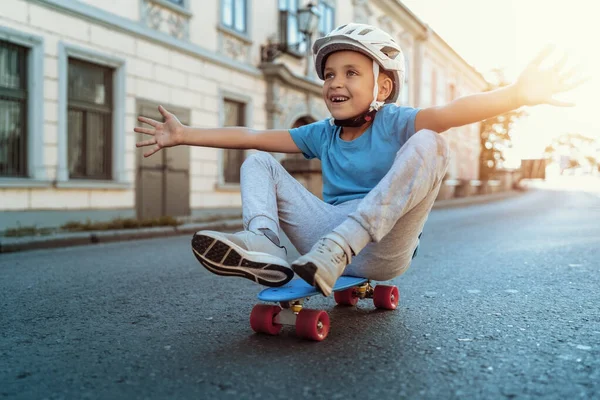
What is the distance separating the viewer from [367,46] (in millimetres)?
2635

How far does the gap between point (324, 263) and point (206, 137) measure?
1163 millimetres

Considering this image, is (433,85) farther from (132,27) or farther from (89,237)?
(89,237)

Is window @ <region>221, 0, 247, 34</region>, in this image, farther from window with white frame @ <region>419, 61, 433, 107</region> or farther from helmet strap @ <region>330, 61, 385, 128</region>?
window with white frame @ <region>419, 61, 433, 107</region>

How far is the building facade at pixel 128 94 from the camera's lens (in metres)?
8.22

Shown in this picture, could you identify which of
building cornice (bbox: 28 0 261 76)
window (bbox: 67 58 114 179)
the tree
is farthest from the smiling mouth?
the tree

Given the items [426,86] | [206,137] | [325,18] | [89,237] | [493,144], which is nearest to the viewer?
[206,137]

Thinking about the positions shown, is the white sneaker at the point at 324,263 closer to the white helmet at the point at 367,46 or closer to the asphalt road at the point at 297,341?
the asphalt road at the point at 297,341

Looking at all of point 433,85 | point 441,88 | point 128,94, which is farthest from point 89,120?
point 441,88

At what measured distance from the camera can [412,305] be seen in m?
3.15

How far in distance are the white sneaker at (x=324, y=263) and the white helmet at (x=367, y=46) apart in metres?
0.87

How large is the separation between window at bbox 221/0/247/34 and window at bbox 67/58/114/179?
3849 mm

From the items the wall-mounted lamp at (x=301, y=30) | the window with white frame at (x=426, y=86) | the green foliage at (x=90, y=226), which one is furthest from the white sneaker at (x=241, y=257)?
the window with white frame at (x=426, y=86)

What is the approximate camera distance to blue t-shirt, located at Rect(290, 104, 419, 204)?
2646 millimetres

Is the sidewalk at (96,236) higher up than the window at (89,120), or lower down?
lower down
